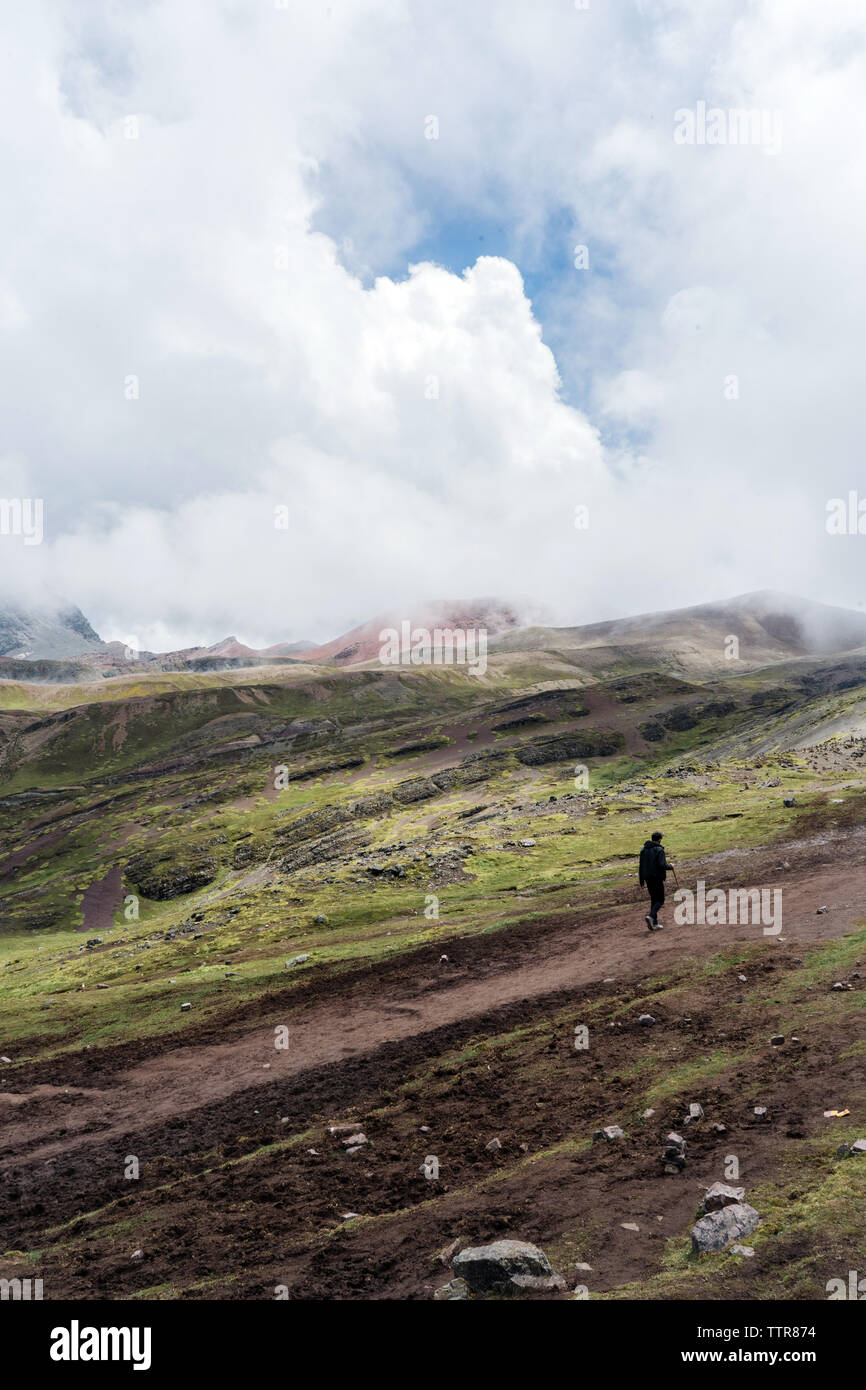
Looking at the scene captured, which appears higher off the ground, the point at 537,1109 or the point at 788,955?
the point at 788,955

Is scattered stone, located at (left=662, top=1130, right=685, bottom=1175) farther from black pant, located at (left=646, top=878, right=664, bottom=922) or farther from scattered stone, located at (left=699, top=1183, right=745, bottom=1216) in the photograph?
black pant, located at (left=646, top=878, right=664, bottom=922)

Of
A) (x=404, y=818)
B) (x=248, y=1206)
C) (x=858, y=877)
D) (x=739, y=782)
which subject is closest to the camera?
(x=248, y=1206)

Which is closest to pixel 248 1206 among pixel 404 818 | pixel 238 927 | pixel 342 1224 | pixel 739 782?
pixel 342 1224

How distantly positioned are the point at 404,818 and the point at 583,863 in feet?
146

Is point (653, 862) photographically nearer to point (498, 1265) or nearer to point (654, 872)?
point (654, 872)

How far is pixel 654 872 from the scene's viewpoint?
84.4 feet

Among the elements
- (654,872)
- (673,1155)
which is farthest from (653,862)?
(673,1155)

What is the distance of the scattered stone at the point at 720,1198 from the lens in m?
9.56

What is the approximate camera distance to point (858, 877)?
28297mm

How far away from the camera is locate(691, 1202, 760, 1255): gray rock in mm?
8617

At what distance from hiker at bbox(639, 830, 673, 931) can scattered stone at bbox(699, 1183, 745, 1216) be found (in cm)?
1614

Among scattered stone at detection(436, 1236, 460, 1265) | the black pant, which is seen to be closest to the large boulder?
scattered stone at detection(436, 1236, 460, 1265)

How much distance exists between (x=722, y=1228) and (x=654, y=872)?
57.8 feet
